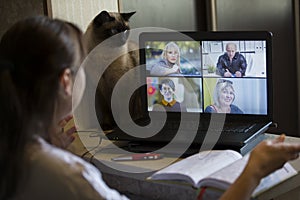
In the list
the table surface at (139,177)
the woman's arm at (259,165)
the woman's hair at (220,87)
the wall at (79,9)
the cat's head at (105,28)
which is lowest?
the table surface at (139,177)

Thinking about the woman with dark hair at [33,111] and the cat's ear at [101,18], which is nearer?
the woman with dark hair at [33,111]

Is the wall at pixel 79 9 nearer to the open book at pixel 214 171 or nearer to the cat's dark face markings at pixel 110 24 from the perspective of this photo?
the cat's dark face markings at pixel 110 24

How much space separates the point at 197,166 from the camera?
50.8 inches

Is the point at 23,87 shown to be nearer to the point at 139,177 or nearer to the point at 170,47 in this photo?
the point at 139,177

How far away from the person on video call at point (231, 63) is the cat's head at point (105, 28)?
1.81 feet

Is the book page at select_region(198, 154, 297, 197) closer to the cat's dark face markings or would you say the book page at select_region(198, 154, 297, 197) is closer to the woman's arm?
the woman's arm

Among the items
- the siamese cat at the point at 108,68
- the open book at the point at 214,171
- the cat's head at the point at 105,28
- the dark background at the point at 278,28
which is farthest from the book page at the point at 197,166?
the dark background at the point at 278,28

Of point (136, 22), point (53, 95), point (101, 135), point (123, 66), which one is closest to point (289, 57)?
point (136, 22)

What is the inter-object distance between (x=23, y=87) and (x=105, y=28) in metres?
1.06

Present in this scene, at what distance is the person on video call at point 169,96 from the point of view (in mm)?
1677

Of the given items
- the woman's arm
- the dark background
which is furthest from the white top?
the dark background

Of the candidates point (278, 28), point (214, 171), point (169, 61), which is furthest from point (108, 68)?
point (278, 28)

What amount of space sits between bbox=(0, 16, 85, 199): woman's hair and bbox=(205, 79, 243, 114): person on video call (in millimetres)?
760

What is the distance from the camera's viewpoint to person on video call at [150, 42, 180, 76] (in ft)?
5.43
